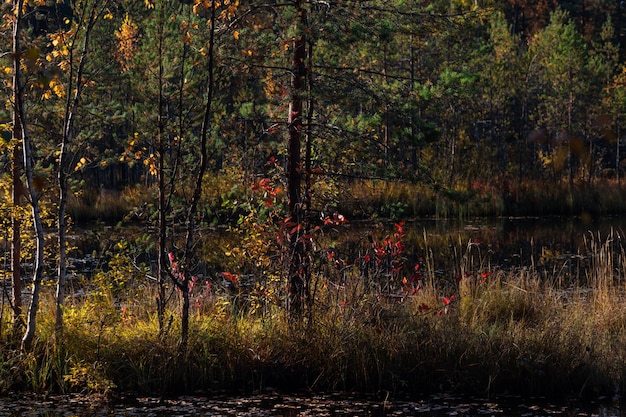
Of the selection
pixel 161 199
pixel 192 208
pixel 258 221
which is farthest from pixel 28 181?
pixel 258 221

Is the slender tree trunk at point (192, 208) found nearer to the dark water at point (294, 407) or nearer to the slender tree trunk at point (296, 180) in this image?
the dark water at point (294, 407)

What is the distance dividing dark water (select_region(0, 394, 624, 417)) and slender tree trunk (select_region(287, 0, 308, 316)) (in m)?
1.16

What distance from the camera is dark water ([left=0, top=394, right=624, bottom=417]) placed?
22.9 ft

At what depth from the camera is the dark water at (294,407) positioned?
22.9 ft

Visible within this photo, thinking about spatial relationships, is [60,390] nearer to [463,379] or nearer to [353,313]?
[353,313]

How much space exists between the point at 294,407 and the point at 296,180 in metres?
2.42

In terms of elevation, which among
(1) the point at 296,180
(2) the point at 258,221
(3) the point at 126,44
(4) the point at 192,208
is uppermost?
(3) the point at 126,44

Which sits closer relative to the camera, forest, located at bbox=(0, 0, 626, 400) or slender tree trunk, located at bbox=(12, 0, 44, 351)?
slender tree trunk, located at bbox=(12, 0, 44, 351)

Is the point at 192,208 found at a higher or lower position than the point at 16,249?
higher

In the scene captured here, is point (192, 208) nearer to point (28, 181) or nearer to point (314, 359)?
point (28, 181)

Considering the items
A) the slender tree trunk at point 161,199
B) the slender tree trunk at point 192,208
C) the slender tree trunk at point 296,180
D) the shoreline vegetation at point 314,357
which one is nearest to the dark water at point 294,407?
the shoreline vegetation at point 314,357

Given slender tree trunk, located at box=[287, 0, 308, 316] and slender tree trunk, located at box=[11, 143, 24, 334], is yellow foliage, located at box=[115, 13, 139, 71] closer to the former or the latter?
slender tree trunk, located at box=[287, 0, 308, 316]

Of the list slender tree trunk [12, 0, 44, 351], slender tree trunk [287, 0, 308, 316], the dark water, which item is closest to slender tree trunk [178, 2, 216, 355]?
the dark water

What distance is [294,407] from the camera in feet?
23.5
